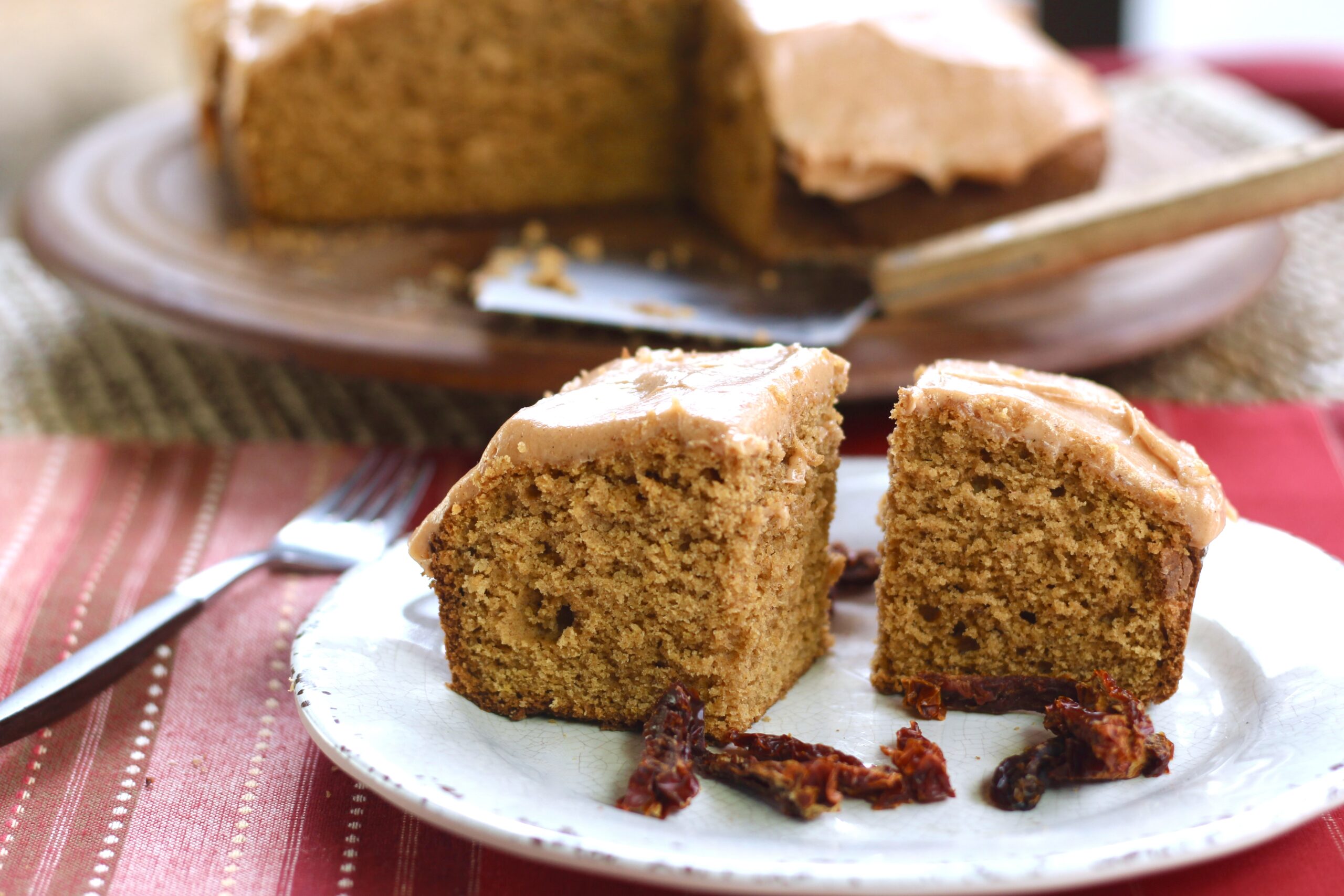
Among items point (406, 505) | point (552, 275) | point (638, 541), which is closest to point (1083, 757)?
point (638, 541)

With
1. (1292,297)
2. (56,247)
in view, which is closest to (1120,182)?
(1292,297)

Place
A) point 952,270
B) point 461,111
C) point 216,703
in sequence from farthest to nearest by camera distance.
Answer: point 461,111, point 952,270, point 216,703

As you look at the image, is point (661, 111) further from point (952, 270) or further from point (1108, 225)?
point (1108, 225)

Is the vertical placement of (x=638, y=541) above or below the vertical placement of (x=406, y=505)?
above

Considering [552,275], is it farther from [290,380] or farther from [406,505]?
[406,505]

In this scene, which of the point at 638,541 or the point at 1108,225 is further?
the point at 1108,225

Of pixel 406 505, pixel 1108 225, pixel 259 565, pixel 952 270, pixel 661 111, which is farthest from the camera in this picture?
pixel 661 111

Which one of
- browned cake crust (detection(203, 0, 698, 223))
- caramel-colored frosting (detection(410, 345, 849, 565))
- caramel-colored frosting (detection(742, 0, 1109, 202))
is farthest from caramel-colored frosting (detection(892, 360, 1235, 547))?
browned cake crust (detection(203, 0, 698, 223))
